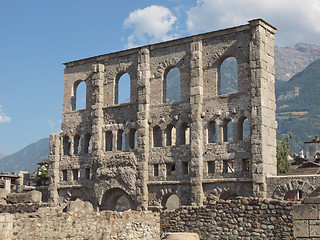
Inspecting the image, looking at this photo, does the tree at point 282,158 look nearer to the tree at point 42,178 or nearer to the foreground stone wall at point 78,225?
the tree at point 42,178

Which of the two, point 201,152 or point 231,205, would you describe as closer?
point 231,205

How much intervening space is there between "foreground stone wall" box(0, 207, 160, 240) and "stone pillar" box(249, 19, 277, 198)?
8.58m

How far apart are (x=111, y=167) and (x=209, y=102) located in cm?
767

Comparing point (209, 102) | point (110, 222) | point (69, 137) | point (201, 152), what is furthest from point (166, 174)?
point (110, 222)

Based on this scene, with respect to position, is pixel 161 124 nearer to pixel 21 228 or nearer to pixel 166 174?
pixel 166 174

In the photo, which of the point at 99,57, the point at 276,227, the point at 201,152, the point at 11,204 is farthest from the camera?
the point at 99,57

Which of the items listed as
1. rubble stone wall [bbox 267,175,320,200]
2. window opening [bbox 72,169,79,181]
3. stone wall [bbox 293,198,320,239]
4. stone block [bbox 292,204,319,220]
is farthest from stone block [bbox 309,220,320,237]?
window opening [bbox 72,169,79,181]

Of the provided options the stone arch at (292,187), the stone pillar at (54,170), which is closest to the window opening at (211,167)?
the stone arch at (292,187)

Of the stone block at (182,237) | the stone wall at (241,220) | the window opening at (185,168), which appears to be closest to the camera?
the stone wall at (241,220)

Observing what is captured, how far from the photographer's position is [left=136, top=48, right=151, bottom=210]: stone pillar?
1233 inches

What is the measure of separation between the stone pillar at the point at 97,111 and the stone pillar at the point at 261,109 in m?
10.6

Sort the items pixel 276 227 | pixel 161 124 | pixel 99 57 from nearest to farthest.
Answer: pixel 276 227, pixel 161 124, pixel 99 57

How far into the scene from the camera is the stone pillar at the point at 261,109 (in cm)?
2759

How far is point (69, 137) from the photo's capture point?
35906 mm
